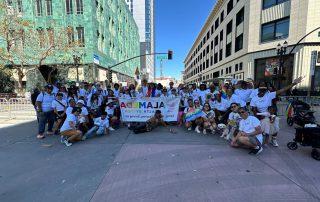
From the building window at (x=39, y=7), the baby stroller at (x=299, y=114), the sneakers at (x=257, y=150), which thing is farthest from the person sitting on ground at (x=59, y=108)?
the building window at (x=39, y=7)

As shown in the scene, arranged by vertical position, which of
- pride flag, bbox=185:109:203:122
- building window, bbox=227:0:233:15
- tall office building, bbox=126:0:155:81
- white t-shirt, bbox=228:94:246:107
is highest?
tall office building, bbox=126:0:155:81

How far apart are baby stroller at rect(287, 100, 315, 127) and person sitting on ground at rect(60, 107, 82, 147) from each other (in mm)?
7662

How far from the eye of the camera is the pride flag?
686cm

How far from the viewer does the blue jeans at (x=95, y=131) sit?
20.5 feet

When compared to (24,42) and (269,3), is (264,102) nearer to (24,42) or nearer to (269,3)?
(269,3)

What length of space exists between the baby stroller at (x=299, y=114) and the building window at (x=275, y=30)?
51.4 ft

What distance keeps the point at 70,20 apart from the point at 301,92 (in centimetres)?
2768

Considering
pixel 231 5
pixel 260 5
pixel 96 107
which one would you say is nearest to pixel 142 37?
pixel 231 5

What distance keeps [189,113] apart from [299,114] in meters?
4.20

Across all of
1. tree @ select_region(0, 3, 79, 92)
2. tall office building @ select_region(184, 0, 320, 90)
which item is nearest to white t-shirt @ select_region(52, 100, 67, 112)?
tall office building @ select_region(184, 0, 320, 90)

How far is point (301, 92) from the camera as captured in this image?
1809 cm

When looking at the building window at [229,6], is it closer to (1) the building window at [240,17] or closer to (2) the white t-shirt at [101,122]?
(1) the building window at [240,17]

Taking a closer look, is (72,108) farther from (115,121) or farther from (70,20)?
(70,20)

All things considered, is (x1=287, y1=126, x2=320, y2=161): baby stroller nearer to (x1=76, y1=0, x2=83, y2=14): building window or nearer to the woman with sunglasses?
the woman with sunglasses
